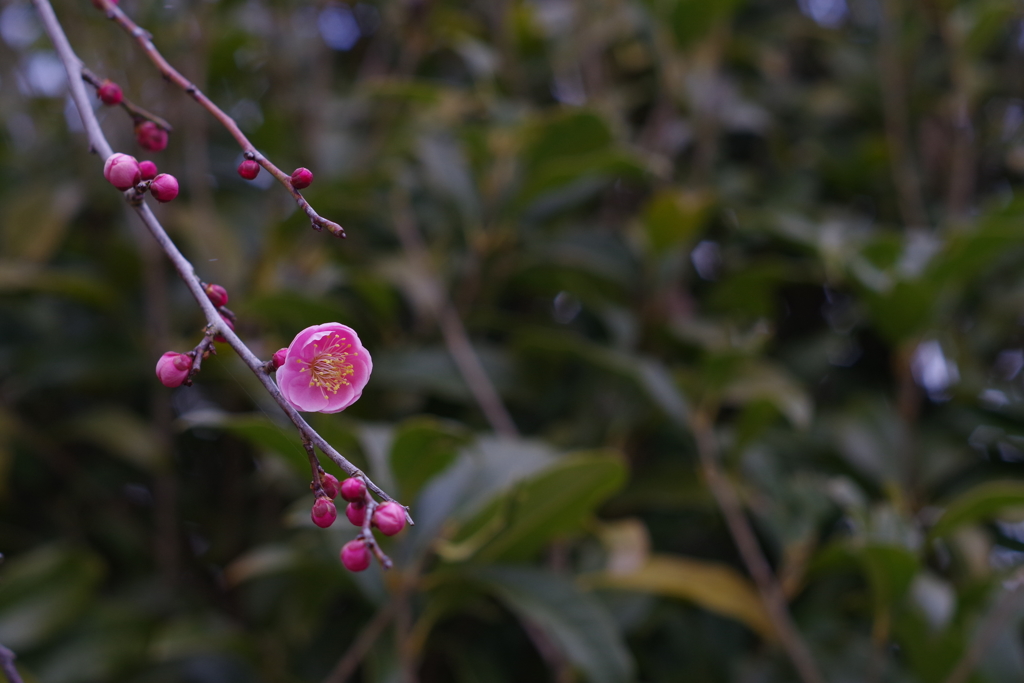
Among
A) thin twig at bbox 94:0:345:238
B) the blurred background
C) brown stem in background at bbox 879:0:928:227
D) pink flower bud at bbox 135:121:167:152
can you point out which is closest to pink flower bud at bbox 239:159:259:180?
thin twig at bbox 94:0:345:238

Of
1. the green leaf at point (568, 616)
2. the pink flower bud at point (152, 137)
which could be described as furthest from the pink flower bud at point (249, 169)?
the green leaf at point (568, 616)

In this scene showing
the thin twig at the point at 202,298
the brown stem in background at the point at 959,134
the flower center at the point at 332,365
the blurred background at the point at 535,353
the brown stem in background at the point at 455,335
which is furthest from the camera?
the brown stem in background at the point at 959,134

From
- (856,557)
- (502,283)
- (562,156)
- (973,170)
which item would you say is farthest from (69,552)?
(973,170)

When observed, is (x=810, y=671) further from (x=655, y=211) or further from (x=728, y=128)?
(x=728, y=128)

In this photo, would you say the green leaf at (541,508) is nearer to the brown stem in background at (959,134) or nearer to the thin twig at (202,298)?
the thin twig at (202,298)

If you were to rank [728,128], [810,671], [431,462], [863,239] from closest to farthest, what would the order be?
[431,462]
[810,671]
[863,239]
[728,128]

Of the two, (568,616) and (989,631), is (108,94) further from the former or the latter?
(989,631)

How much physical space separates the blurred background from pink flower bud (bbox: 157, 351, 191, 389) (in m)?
0.28

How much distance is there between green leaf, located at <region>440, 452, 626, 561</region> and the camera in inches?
27.6

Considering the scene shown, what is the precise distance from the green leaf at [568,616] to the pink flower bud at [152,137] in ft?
1.52

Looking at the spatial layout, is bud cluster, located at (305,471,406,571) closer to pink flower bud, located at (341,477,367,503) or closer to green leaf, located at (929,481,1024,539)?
pink flower bud, located at (341,477,367,503)

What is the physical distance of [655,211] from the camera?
1.03m

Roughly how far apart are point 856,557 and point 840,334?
46 centimetres

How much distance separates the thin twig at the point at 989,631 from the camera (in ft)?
2.34
